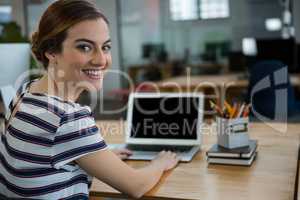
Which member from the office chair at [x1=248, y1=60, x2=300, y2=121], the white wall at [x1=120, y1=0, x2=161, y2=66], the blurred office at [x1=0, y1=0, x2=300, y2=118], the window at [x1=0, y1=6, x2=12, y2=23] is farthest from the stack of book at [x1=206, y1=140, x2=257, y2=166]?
the window at [x1=0, y1=6, x2=12, y2=23]

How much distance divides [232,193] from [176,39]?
578 cm

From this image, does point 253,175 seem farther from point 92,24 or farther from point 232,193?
point 92,24

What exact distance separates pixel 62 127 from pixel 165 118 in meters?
Result: 0.70

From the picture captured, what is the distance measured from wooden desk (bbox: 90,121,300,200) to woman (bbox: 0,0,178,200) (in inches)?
4.0

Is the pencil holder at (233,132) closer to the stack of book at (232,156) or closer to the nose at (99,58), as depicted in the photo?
the stack of book at (232,156)

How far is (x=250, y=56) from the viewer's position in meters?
4.61

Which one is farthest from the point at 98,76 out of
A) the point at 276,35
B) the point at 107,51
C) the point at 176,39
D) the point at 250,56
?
the point at 176,39

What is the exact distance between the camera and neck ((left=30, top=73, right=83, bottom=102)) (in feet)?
3.83

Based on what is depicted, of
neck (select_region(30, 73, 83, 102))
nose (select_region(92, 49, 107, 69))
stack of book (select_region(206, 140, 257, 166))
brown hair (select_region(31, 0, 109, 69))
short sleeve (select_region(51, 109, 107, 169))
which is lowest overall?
stack of book (select_region(206, 140, 257, 166))

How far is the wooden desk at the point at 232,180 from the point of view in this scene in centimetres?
116

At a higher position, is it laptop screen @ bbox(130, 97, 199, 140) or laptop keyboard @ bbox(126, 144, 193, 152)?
laptop screen @ bbox(130, 97, 199, 140)

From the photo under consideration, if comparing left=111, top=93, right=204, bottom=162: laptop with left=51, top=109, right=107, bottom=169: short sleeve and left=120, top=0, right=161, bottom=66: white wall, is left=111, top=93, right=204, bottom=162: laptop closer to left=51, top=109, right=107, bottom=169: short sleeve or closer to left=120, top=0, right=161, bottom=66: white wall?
left=51, top=109, right=107, bottom=169: short sleeve

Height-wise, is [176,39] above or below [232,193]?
above

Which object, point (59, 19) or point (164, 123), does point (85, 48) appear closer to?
Result: point (59, 19)
